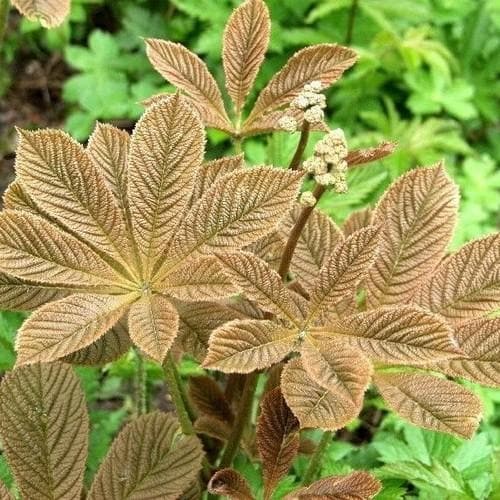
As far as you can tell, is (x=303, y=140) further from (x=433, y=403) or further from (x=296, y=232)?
(x=433, y=403)

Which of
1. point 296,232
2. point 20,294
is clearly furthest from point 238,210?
point 20,294

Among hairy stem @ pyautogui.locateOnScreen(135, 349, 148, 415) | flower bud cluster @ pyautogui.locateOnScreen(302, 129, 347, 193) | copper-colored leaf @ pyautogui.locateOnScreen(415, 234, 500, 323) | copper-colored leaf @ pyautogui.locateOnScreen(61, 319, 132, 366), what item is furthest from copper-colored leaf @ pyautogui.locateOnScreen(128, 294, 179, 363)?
hairy stem @ pyautogui.locateOnScreen(135, 349, 148, 415)

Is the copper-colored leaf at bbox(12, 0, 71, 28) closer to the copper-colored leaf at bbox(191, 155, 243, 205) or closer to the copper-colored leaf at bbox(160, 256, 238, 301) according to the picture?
the copper-colored leaf at bbox(191, 155, 243, 205)

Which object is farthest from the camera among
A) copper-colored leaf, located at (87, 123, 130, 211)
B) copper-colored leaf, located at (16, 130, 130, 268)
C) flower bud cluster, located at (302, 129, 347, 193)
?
copper-colored leaf, located at (87, 123, 130, 211)

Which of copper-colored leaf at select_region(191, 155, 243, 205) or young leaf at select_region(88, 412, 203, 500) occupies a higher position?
copper-colored leaf at select_region(191, 155, 243, 205)

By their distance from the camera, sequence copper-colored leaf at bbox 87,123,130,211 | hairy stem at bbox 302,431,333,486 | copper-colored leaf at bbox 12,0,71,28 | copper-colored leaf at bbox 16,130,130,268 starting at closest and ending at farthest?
copper-colored leaf at bbox 16,130,130,268
copper-colored leaf at bbox 87,123,130,211
hairy stem at bbox 302,431,333,486
copper-colored leaf at bbox 12,0,71,28

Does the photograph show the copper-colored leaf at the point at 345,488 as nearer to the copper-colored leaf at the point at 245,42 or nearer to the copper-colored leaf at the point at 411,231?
the copper-colored leaf at the point at 411,231

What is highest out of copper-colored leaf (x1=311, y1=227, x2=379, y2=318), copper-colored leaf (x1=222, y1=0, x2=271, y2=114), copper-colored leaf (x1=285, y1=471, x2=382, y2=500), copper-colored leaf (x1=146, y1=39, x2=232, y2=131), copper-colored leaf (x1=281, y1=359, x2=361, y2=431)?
copper-colored leaf (x1=222, y1=0, x2=271, y2=114)

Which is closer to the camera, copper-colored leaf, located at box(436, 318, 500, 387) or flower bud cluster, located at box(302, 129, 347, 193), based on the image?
flower bud cluster, located at box(302, 129, 347, 193)
